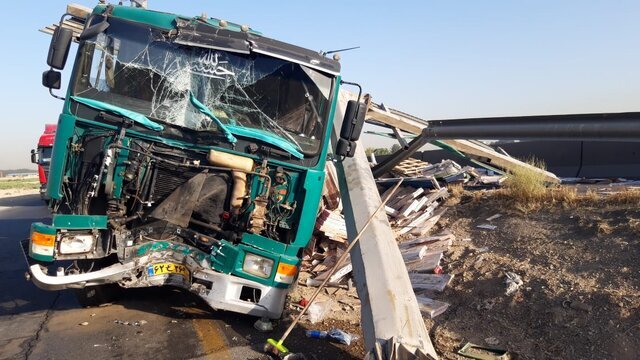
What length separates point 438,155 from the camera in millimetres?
14836

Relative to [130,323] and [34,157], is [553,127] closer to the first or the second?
[130,323]

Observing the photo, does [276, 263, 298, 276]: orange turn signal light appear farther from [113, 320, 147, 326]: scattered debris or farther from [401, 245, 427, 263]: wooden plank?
[401, 245, 427, 263]: wooden plank

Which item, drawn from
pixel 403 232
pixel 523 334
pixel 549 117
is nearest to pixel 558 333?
pixel 523 334

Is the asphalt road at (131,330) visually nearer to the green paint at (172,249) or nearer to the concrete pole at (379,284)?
the concrete pole at (379,284)

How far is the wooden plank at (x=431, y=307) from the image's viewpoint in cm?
573

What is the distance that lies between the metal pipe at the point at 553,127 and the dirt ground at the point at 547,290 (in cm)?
154

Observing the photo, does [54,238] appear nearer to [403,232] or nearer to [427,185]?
[403,232]

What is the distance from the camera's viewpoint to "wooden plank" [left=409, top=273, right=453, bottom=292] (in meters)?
6.41

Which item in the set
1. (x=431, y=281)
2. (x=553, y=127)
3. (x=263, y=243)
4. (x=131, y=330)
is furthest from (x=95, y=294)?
→ (x=553, y=127)

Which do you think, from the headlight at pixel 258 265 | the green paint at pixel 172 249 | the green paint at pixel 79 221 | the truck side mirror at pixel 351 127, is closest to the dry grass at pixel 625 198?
the truck side mirror at pixel 351 127

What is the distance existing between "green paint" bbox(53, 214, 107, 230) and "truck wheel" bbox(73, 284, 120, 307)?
4.30 feet

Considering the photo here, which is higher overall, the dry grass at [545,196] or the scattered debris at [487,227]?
the dry grass at [545,196]

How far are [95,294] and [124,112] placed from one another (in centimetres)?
220

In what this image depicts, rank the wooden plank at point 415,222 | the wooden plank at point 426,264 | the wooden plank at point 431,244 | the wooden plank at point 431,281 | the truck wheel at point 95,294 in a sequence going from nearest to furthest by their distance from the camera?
the truck wheel at point 95,294, the wooden plank at point 431,281, the wooden plank at point 426,264, the wooden plank at point 431,244, the wooden plank at point 415,222
